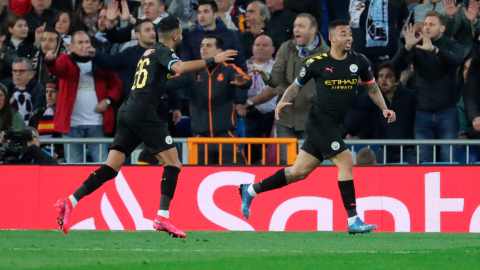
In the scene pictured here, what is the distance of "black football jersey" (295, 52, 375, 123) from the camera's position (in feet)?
28.7

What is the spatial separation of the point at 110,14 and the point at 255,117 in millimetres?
3003

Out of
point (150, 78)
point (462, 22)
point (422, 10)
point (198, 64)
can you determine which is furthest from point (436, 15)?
point (150, 78)

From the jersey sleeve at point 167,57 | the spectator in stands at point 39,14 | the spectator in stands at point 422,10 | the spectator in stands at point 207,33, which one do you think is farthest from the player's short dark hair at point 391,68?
the spectator in stands at point 39,14

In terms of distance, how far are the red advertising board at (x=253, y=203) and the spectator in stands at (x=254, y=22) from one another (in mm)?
2870

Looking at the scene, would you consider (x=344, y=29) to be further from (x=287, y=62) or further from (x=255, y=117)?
(x=255, y=117)

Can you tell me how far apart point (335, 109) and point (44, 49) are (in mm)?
6377

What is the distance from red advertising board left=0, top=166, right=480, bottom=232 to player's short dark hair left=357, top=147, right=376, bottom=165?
29 centimetres

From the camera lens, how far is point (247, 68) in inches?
A: 486

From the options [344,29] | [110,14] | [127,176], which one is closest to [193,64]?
[344,29]

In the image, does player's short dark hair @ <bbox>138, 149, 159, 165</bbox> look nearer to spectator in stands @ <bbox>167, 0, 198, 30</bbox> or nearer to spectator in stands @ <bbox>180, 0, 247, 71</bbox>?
spectator in stands @ <bbox>180, 0, 247, 71</bbox>

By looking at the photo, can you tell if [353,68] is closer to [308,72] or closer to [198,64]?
[308,72]

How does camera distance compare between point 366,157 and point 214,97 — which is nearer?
point 366,157

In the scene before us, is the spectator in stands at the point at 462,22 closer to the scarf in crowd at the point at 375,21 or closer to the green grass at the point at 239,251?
the scarf in crowd at the point at 375,21

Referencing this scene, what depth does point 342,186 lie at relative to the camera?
28.7ft
